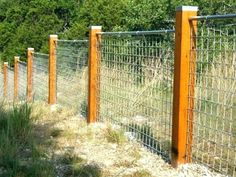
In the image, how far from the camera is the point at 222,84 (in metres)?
5.17

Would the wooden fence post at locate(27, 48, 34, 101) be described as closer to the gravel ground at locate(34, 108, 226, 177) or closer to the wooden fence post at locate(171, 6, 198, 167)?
the gravel ground at locate(34, 108, 226, 177)

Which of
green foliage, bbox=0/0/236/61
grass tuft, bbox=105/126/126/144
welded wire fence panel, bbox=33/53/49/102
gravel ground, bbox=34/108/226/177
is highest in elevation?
green foliage, bbox=0/0/236/61

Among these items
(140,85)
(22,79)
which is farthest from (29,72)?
(140,85)

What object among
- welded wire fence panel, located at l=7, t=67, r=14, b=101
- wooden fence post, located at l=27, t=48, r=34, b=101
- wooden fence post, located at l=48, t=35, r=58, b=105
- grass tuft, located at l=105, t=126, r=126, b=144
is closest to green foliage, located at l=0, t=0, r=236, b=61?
welded wire fence panel, located at l=7, t=67, r=14, b=101

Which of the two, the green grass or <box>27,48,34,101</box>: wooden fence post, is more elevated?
<box>27,48,34,101</box>: wooden fence post

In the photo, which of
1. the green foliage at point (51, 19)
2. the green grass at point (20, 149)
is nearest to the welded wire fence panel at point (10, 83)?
the green foliage at point (51, 19)

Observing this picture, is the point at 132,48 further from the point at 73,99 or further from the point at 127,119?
the point at 73,99

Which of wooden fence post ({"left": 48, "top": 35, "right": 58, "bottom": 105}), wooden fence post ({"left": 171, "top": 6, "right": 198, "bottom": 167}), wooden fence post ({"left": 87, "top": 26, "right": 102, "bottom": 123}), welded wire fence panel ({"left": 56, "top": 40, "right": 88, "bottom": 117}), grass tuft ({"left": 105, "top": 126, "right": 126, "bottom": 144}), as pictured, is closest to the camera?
wooden fence post ({"left": 171, "top": 6, "right": 198, "bottom": 167})

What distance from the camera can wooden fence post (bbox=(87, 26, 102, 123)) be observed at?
25.9 ft

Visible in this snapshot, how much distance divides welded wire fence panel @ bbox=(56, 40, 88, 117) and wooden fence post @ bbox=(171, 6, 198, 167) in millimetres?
3656

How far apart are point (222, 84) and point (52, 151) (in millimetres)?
2337

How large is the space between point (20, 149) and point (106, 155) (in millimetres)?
1077

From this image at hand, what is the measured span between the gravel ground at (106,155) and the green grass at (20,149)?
24cm

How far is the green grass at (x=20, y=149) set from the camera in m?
4.94
